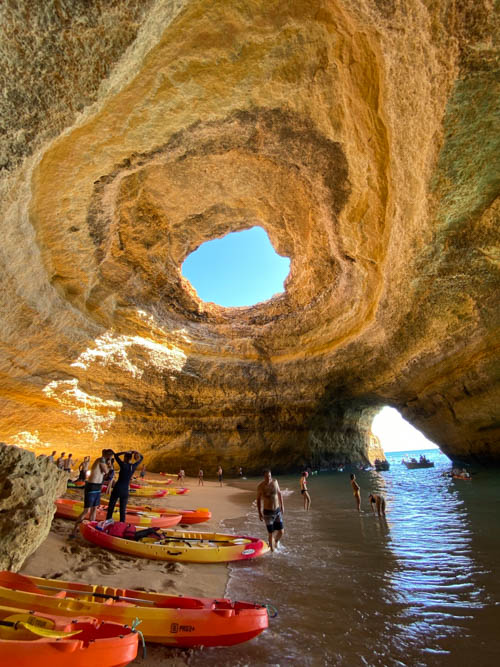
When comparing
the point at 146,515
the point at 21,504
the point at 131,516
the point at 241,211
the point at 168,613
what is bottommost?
the point at 146,515

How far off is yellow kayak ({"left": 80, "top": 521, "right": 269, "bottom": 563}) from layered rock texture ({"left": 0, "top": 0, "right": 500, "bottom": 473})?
5.89m

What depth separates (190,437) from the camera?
17562mm

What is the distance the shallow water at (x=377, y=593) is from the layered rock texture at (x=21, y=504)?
87.9 inches

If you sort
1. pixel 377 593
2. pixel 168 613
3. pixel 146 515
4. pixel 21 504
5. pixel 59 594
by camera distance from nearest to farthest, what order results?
pixel 168 613, pixel 59 594, pixel 21 504, pixel 377 593, pixel 146 515

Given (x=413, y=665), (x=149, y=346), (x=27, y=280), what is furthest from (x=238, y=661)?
(x=149, y=346)

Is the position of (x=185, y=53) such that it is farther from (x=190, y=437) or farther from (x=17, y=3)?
(x=190, y=437)

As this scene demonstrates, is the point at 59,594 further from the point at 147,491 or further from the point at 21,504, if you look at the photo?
the point at 147,491

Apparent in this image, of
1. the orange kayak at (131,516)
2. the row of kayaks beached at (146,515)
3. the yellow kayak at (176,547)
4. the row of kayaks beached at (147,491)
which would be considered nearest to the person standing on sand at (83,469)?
the row of kayaks beached at (147,491)

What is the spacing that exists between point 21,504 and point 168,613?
6.61 feet

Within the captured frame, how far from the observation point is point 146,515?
7.52 meters

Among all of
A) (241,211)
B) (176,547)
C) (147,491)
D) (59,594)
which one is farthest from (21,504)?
(241,211)

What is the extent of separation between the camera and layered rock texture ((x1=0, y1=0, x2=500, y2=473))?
15.7ft

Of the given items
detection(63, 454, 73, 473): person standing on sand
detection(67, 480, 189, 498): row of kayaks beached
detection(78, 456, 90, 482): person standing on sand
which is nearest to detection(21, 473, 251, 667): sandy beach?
detection(67, 480, 189, 498): row of kayaks beached

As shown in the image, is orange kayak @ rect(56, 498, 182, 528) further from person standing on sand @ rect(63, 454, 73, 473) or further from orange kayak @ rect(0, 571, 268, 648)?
person standing on sand @ rect(63, 454, 73, 473)
